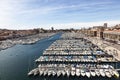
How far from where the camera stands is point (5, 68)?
193ft

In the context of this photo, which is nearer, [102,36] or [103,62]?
[103,62]

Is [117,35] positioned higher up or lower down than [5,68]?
higher up

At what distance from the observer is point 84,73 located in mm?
45031

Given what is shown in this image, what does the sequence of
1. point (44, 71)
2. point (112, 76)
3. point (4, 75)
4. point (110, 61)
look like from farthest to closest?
point (110, 61) → point (4, 75) → point (44, 71) → point (112, 76)

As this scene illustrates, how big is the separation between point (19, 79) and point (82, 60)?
23256 mm

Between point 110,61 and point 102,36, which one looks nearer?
point 110,61

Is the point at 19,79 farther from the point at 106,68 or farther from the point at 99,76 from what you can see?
the point at 106,68

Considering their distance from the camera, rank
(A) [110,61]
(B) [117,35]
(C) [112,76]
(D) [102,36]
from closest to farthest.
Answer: (C) [112,76] → (A) [110,61] → (B) [117,35] → (D) [102,36]

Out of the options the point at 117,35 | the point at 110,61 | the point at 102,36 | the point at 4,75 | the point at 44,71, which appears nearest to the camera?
the point at 44,71

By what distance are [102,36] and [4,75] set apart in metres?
98.1

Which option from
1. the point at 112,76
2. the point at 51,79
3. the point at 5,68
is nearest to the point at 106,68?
the point at 112,76

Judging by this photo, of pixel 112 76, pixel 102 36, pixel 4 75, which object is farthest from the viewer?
pixel 102 36

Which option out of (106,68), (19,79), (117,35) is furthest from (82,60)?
(117,35)

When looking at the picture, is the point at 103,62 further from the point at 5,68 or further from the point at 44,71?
the point at 5,68
